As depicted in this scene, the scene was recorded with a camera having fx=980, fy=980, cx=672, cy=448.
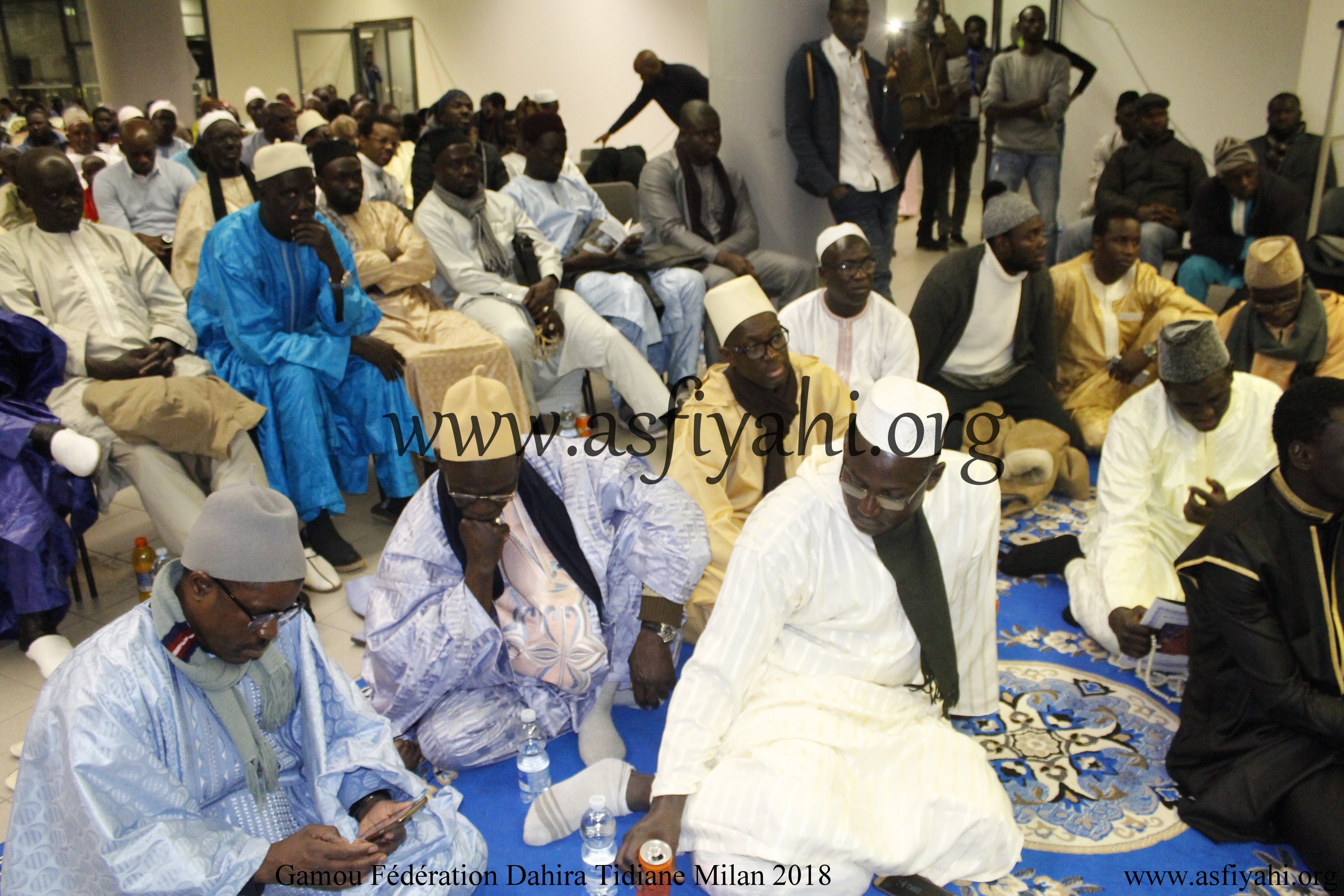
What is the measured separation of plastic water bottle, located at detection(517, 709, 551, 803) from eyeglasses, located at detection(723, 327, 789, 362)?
1366 mm

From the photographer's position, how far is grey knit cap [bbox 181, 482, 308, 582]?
183 cm

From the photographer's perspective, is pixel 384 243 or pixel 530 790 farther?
pixel 384 243

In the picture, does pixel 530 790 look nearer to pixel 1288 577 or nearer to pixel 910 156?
pixel 1288 577

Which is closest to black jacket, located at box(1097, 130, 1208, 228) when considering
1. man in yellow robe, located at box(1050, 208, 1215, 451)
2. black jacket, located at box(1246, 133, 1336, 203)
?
black jacket, located at box(1246, 133, 1336, 203)

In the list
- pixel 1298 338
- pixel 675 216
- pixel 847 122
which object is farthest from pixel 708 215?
pixel 1298 338

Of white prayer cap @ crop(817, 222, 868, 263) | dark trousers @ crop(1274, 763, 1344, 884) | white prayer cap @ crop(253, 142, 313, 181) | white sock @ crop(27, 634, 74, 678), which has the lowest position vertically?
white sock @ crop(27, 634, 74, 678)

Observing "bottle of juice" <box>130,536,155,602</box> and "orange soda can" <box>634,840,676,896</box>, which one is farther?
"bottle of juice" <box>130,536,155,602</box>

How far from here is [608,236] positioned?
19.4 ft

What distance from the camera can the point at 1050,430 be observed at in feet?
15.0

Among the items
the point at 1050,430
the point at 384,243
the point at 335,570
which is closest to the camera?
the point at 335,570

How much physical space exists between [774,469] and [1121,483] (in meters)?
1.22

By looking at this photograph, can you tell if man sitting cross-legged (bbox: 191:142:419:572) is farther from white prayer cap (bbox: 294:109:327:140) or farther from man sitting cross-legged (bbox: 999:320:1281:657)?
white prayer cap (bbox: 294:109:327:140)

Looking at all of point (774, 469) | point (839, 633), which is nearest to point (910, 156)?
point (774, 469)

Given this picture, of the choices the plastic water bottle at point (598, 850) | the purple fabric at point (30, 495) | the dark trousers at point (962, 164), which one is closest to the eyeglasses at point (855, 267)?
the plastic water bottle at point (598, 850)
